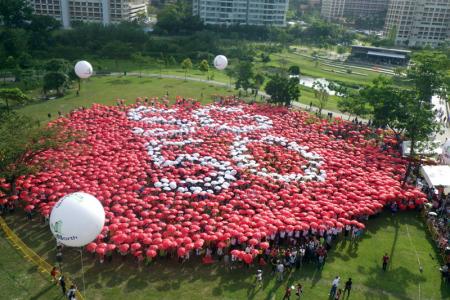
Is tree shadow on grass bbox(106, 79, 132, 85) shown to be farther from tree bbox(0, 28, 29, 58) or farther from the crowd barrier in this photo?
the crowd barrier

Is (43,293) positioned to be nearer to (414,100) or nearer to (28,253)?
(28,253)

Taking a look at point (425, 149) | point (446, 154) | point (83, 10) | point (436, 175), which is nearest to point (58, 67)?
point (425, 149)

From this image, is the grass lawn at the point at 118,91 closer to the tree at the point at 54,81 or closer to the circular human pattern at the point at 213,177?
the tree at the point at 54,81

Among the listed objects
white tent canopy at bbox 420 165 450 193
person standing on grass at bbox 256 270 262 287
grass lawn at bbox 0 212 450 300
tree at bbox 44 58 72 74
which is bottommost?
grass lawn at bbox 0 212 450 300

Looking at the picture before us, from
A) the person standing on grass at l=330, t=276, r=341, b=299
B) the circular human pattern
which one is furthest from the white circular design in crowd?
the person standing on grass at l=330, t=276, r=341, b=299

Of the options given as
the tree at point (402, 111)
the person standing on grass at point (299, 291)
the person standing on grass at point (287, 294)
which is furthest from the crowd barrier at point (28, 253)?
the tree at point (402, 111)

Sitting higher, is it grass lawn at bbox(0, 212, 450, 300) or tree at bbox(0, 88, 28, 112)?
tree at bbox(0, 88, 28, 112)

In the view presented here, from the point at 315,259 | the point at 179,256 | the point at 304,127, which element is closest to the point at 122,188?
the point at 179,256
